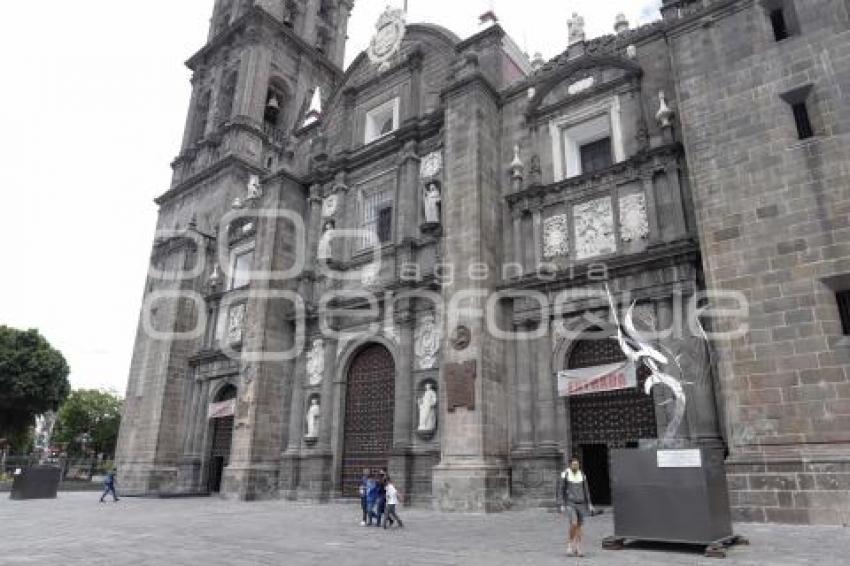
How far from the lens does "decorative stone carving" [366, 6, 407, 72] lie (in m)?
24.8

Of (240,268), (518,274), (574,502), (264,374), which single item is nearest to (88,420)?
(240,268)

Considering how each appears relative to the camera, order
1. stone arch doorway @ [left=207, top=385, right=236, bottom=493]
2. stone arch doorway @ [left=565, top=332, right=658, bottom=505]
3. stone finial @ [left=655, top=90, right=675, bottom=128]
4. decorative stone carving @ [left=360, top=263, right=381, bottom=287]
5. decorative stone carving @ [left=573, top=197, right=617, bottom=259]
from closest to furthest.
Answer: stone arch doorway @ [left=565, top=332, right=658, bottom=505] < stone finial @ [left=655, top=90, right=675, bottom=128] < decorative stone carving @ [left=573, top=197, right=617, bottom=259] < decorative stone carving @ [left=360, top=263, right=381, bottom=287] < stone arch doorway @ [left=207, top=385, right=236, bottom=493]

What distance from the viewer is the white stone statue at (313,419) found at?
67.9 feet

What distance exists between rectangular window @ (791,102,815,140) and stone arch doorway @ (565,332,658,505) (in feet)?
21.2

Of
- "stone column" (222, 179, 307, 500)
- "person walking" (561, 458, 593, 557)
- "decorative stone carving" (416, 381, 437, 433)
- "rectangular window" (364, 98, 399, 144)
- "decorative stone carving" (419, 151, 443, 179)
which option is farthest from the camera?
"rectangular window" (364, 98, 399, 144)

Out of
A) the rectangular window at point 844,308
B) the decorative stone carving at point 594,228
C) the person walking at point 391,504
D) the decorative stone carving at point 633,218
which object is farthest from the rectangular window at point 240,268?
the rectangular window at point 844,308

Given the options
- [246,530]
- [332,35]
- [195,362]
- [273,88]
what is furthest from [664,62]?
[332,35]

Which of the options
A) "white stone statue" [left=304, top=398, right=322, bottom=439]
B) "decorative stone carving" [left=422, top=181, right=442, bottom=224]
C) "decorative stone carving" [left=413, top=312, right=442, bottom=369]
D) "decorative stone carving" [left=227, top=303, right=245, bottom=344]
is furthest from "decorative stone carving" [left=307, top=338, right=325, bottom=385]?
"decorative stone carving" [left=422, top=181, right=442, bottom=224]

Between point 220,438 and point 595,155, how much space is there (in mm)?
19195

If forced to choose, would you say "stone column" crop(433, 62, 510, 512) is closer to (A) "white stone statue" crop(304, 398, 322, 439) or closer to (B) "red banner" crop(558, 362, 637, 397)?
(B) "red banner" crop(558, 362, 637, 397)

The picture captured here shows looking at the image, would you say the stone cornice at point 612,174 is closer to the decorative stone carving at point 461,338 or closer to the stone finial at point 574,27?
the decorative stone carving at point 461,338

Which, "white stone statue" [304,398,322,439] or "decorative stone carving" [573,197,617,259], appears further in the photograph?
"white stone statue" [304,398,322,439]

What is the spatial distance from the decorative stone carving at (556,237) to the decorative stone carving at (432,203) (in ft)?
12.4

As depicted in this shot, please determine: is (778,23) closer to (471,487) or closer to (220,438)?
(471,487)
